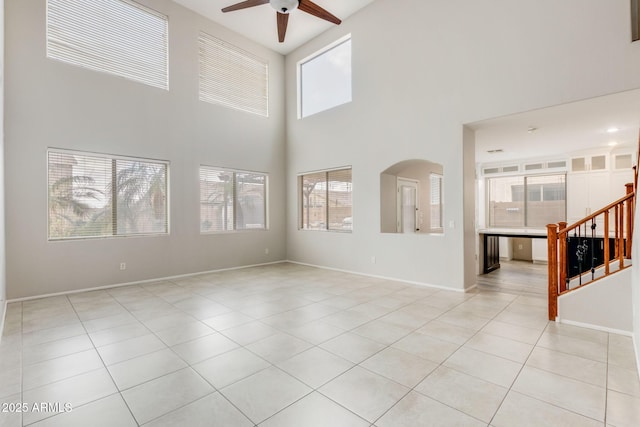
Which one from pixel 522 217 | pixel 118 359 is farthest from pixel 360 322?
pixel 522 217

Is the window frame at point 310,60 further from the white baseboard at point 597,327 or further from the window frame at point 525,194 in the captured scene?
the window frame at point 525,194

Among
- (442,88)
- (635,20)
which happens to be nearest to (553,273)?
(635,20)

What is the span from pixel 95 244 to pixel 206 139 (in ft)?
9.59

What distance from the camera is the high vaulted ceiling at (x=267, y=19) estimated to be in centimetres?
614

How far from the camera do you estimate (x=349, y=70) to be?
22.2 feet

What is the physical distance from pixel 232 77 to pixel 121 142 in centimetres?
299

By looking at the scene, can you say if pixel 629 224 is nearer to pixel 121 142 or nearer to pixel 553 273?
pixel 553 273

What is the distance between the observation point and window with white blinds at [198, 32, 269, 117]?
6699 mm

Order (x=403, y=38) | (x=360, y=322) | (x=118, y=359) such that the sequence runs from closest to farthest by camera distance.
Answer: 1. (x=118, y=359)
2. (x=360, y=322)
3. (x=403, y=38)

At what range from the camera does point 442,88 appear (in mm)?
5121

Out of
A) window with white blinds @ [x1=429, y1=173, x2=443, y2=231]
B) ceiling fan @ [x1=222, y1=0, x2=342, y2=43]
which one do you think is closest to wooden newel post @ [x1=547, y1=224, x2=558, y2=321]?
window with white blinds @ [x1=429, y1=173, x2=443, y2=231]

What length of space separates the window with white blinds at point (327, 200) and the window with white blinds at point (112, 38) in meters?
3.80

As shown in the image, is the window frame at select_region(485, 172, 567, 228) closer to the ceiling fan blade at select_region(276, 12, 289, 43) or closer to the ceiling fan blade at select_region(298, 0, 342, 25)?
the ceiling fan blade at select_region(298, 0, 342, 25)

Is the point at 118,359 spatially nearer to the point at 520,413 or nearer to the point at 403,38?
the point at 520,413
